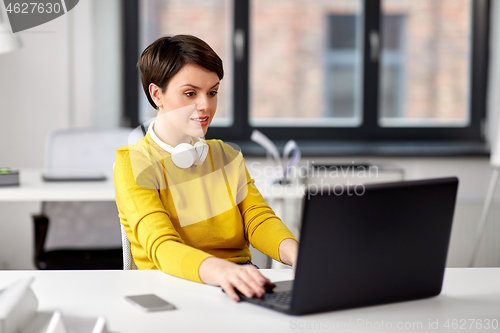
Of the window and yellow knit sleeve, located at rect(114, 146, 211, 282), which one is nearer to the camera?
yellow knit sleeve, located at rect(114, 146, 211, 282)

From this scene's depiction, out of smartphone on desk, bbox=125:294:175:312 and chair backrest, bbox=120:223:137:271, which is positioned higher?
smartphone on desk, bbox=125:294:175:312

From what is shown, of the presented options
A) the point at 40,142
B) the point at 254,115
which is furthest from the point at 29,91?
the point at 254,115

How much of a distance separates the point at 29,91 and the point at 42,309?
2273mm

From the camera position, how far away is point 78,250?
7.30 feet

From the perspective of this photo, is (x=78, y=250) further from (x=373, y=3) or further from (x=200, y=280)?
(x=373, y=3)

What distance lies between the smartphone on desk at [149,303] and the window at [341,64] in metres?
2.41

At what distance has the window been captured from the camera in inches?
124

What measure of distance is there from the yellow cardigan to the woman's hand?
0.13m

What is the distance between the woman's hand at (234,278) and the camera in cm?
85

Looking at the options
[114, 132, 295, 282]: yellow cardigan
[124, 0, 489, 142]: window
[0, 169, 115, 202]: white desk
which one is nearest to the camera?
[114, 132, 295, 282]: yellow cardigan

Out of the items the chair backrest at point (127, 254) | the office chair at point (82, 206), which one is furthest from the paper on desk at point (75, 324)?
the office chair at point (82, 206)

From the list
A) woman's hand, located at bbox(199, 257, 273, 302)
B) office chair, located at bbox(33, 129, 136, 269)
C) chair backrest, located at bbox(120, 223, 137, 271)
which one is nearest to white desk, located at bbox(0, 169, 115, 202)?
office chair, located at bbox(33, 129, 136, 269)

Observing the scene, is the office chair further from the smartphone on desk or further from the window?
the smartphone on desk

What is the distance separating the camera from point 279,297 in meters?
0.83
